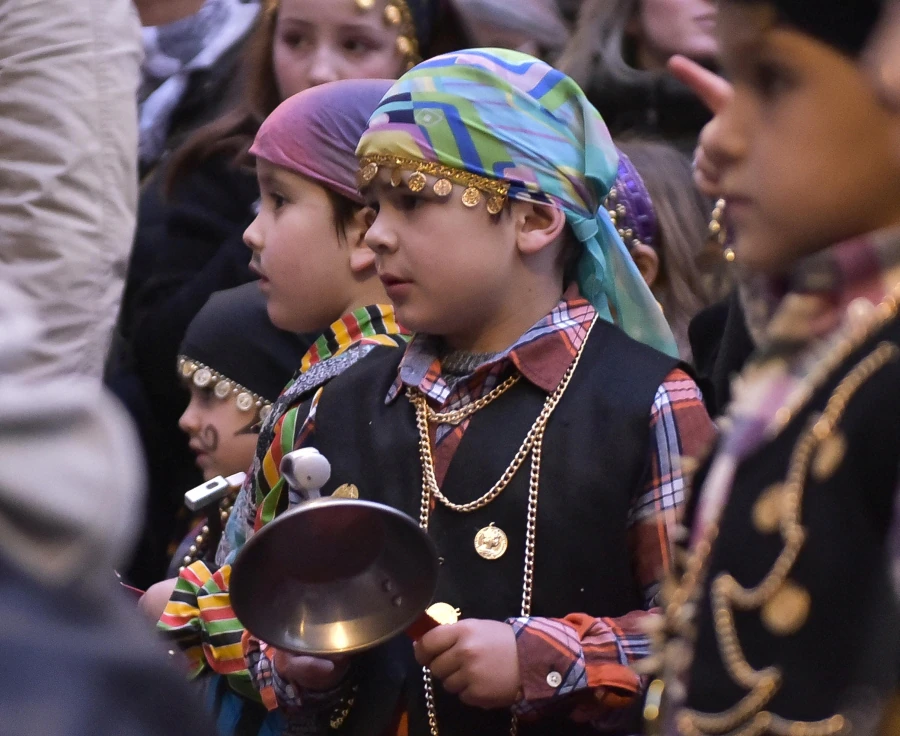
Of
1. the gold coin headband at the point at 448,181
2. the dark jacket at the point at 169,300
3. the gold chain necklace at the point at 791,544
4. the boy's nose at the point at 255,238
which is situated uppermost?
the gold chain necklace at the point at 791,544

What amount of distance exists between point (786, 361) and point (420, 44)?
2155mm

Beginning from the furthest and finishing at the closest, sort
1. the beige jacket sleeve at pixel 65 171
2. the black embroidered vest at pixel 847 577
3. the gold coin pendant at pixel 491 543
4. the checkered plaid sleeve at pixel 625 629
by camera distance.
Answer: the beige jacket sleeve at pixel 65 171 → the gold coin pendant at pixel 491 543 → the checkered plaid sleeve at pixel 625 629 → the black embroidered vest at pixel 847 577

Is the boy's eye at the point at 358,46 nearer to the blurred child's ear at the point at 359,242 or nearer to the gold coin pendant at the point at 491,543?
the blurred child's ear at the point at 359,242

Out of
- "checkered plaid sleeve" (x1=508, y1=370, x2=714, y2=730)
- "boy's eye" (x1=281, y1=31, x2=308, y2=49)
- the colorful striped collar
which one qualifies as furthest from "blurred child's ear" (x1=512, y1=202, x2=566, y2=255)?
"boy's eye" (x1=281, y1=31, x2=308, y2=49)

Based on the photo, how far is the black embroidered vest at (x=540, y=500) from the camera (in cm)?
202

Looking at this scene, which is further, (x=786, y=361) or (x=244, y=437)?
(x=244, y=437)

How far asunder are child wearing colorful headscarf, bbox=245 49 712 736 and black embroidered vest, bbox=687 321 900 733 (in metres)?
0.72

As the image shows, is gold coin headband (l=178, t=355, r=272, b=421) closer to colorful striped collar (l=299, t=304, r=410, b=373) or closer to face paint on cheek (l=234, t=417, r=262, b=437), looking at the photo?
face paint on cheek (l=234, t=417, r=262, b=437)

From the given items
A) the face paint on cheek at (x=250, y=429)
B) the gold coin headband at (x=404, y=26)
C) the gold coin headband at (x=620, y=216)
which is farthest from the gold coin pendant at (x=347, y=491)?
the gold coin headband at (x=404, y=26)

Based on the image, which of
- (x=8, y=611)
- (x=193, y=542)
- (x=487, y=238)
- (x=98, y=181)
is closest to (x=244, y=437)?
(x=193, y=542)

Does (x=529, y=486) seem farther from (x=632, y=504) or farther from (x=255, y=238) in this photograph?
(x=255, y=238)

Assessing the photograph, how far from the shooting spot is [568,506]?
202cm

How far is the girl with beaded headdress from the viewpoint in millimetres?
3250

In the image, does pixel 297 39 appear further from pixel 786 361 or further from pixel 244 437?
pixel 786 361
